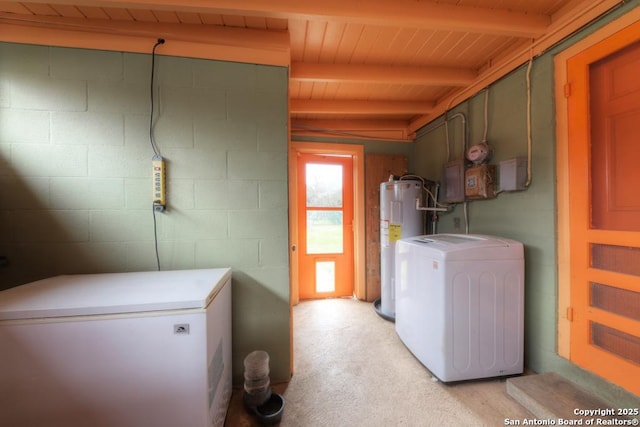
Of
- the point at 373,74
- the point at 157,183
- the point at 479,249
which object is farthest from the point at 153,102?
the point at 479,249

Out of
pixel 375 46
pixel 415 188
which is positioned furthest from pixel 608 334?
pixel 375 46

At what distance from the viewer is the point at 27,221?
1.40 meters

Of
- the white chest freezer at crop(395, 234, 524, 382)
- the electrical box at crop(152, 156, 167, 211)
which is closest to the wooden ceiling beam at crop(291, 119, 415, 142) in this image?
the electrical box at crop(152, 156, 167, 211)

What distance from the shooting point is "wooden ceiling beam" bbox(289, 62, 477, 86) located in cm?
198

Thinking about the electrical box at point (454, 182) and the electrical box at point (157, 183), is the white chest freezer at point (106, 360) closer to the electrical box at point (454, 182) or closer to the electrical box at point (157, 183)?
the electrical box at point (157, 183)

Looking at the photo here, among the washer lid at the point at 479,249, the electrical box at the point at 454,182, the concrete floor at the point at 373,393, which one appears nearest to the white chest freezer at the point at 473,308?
the washer lid at the point at 479,249

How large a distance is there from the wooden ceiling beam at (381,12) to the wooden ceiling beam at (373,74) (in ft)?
1.89

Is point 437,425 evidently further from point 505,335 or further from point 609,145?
point 609,145

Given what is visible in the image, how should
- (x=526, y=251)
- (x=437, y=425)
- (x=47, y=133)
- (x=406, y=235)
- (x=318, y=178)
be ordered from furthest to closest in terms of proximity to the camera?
(x=318, y=178) < (x=406, y=235) < (x=526, y=251) < (x=47, y=133) < (x=437, y=425)

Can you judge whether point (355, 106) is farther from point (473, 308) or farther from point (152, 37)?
point (473, 308)

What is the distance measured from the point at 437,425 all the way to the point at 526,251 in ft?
4.36

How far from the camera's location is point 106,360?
3.00 ft

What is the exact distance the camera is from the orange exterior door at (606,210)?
1.24m

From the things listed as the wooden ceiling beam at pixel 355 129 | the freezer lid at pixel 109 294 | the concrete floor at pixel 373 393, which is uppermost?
the wooden ceiling beam at pixel 355 129
